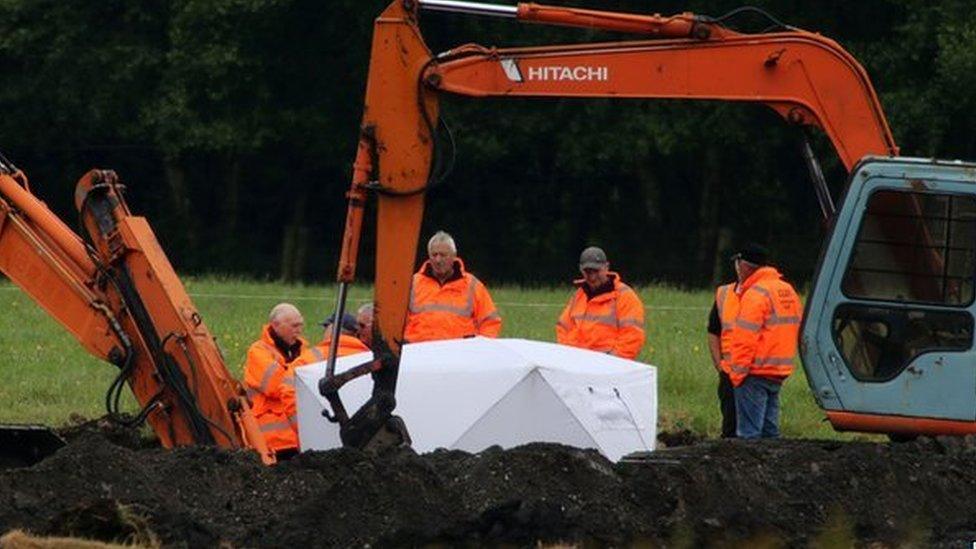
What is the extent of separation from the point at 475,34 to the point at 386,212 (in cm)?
3308

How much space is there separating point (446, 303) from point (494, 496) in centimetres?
500

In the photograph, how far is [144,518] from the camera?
1258 centimetres

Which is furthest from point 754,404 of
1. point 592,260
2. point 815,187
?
point 815,187

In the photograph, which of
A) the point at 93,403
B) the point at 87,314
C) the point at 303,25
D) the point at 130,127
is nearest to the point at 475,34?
the point at 303,25

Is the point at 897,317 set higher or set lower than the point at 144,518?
higher

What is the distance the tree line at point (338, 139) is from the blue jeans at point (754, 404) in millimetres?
26310

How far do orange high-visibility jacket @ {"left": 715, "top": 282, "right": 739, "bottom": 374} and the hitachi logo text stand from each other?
13.0 ft

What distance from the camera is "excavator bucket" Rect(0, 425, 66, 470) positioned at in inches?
623

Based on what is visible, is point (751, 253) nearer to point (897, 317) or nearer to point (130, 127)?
point (897, 317)

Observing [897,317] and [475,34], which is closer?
[897,317]

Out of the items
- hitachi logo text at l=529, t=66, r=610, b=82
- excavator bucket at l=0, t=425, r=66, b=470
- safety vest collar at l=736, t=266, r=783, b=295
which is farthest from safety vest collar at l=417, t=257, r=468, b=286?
hitachi logo text at l=529, t=66, r=610, b=82

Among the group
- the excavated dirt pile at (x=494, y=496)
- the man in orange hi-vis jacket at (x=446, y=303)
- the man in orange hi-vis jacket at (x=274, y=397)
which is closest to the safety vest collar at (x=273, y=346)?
the man in orange hi-vis jacket at (x=274, y=397)

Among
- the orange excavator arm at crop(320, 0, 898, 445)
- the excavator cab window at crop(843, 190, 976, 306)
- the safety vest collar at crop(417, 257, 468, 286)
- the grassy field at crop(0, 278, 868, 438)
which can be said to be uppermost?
the orange excavator arm at crop(320, 0, 898, 445)

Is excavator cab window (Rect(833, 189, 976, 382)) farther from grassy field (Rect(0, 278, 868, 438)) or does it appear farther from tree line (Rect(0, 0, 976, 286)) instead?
tree line (Rect(0, 0, 976, 286))
